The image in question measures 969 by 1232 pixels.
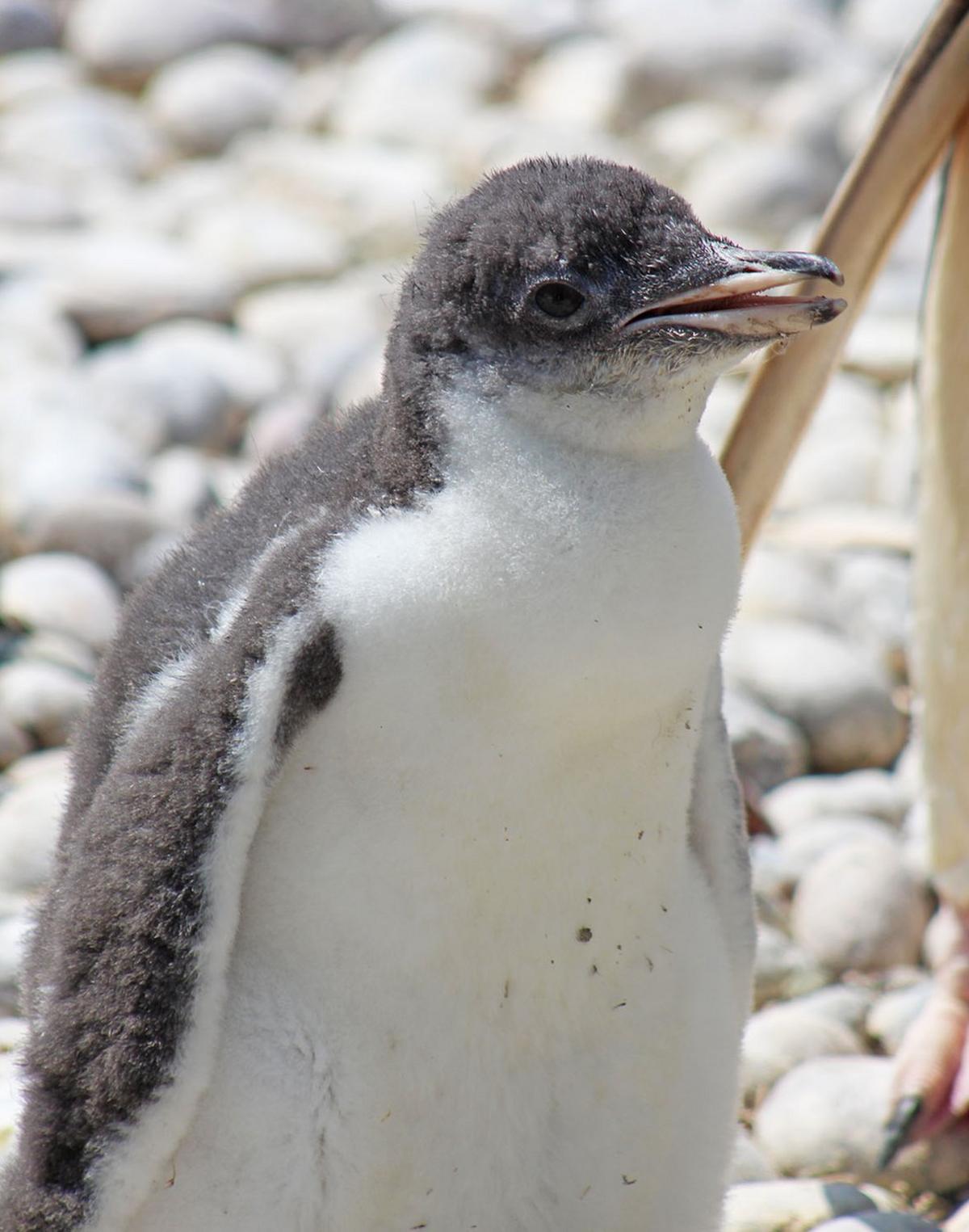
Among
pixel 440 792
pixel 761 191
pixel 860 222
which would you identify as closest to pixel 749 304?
pixel 440 792

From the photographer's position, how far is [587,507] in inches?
48.5

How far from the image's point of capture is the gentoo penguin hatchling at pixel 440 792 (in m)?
1.23

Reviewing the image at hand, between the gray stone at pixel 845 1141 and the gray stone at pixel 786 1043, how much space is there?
3.9 inches

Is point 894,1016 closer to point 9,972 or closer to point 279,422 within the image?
point 9,972

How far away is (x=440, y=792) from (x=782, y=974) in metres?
1.26

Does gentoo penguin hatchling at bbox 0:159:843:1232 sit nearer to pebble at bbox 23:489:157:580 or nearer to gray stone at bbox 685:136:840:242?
pebble at bbox 23:489:157:580

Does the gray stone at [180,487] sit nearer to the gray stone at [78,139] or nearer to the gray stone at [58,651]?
the gray stone at [58,651]

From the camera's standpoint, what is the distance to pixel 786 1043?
7.32 feet

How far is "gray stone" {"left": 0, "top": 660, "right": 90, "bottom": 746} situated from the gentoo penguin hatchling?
4.73 ft

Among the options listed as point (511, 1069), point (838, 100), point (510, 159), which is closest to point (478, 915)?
point (511, 1069)

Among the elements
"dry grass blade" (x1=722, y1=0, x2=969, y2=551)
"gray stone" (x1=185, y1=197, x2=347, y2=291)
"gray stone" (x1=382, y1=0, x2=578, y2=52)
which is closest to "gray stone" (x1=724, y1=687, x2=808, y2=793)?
"dry grass blade" (x1=722, y1=0, x2=969, y2=551)

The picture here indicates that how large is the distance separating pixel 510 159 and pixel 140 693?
4775mm

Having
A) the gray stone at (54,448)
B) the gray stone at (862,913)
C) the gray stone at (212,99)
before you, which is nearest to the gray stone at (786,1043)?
the gray stone at (862,913)

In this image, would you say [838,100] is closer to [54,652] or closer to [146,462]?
[146,462]
